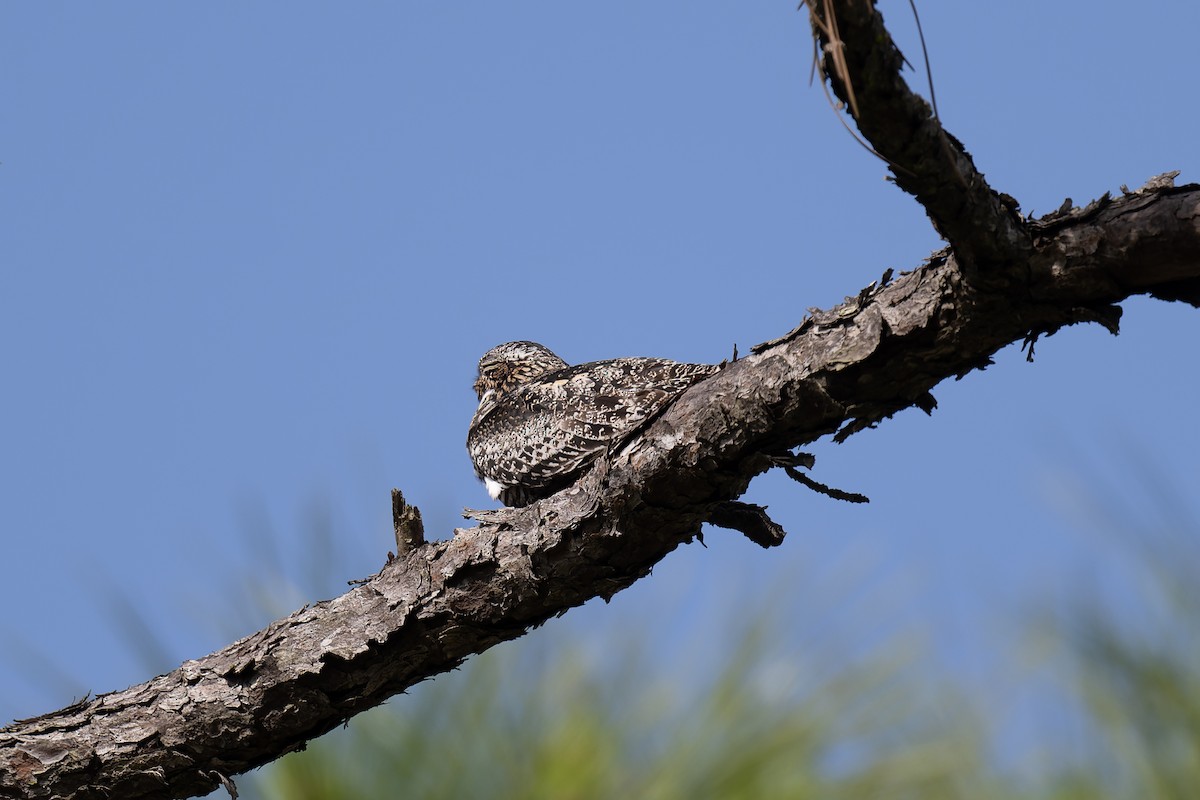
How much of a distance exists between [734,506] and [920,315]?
1.65 m

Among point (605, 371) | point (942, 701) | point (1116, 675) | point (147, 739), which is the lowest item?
point (1116, 675)

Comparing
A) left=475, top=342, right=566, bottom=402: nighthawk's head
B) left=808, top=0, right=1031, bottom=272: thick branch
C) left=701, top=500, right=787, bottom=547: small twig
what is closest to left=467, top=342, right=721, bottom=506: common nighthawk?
left=701, top=500, right=787, bottom=547: small twig

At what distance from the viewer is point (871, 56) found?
92.7 inches

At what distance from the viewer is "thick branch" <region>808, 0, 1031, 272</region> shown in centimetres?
230

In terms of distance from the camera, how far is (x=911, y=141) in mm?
2562

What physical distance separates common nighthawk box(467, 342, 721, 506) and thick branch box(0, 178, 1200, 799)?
95 cm

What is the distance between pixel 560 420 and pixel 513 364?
1.92 metres

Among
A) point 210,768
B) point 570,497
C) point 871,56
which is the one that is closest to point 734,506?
point 570,497

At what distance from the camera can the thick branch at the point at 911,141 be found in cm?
230

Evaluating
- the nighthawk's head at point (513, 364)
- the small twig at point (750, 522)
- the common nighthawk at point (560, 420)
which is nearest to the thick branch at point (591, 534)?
the small twig at point (750, 522)

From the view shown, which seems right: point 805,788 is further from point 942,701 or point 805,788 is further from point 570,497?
point 570,497

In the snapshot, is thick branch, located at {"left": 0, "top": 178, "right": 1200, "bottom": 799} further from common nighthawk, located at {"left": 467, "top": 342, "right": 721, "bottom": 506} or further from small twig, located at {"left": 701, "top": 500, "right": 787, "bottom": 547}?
common nighthawk, located at {"left": 467, "top": 342, "right": 721, "bottom": 506}

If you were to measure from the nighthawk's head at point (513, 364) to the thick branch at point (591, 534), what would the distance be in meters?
3.03

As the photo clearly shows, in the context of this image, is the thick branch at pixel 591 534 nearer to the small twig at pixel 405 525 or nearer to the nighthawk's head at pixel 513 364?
the small twig at pixel 405 525
